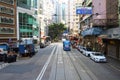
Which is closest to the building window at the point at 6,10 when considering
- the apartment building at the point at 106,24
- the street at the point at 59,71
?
the apartment building at the point at 106,24

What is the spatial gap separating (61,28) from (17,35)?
281 ft

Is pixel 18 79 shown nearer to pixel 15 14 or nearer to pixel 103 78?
pixel 103 78

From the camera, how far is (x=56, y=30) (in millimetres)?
168000

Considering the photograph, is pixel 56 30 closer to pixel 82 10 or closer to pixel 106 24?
pixel 106 24

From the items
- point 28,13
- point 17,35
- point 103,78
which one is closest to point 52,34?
point 28,13

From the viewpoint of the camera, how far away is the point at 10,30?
76.6 metres

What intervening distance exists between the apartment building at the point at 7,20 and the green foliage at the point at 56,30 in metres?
86.8

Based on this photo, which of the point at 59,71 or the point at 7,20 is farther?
the point at 7,20

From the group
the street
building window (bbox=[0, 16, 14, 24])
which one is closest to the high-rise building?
building window (bbox=[0, 16, 14, 24])

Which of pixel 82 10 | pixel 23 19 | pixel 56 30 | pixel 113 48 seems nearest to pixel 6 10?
pixel 23 19

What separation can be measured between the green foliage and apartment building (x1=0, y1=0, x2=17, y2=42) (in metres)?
86.8

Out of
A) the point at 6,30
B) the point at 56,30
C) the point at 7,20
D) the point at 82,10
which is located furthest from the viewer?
the point at 56,30

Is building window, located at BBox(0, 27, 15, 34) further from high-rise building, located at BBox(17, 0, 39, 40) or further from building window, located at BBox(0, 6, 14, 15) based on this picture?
high-rise building, located at BBox(17, 0, 39, 40)

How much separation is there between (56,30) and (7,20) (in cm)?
9405
